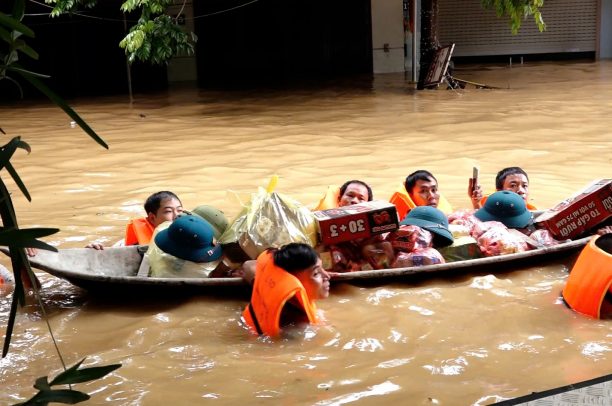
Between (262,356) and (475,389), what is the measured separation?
95 cm

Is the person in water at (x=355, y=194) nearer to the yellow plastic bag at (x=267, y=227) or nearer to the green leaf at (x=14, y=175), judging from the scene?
the yellow plastic bag at (x=267, y=227)

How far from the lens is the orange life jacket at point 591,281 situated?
400 cm

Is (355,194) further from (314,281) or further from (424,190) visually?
(314,281)

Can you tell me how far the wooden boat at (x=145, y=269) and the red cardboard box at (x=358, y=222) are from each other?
0.79 ft

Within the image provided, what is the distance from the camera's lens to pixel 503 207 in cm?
513

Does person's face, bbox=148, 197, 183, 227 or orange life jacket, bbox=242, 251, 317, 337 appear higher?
person's face, bbox=148, 197, 183, 227

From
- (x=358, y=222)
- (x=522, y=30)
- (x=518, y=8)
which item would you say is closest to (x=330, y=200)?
(x=358, y=222)

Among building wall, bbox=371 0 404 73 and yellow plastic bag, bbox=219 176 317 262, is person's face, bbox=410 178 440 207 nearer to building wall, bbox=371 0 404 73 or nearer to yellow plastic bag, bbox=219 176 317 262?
yellow plastic bag, bbox=219 176 317 262

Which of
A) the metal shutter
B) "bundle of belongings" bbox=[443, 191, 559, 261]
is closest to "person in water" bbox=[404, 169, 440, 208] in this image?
"bundle of belongings" bbox=[443, 191, 559, 261]

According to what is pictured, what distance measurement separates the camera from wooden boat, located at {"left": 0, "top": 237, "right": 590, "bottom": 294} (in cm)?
428

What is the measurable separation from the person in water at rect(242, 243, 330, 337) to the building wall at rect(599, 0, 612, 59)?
1774cm

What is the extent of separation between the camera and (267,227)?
4.64 metres

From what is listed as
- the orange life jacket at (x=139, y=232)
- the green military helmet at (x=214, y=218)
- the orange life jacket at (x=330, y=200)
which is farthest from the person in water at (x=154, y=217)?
the orange life jacket at (x=330, y=200)

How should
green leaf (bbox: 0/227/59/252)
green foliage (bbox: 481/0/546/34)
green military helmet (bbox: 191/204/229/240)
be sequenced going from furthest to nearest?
green foliage (bbox: 481/0/546/34) < green military helmet (bbox: 191/204/229/240) < green leaf (bbox: 0/227/59/252)
